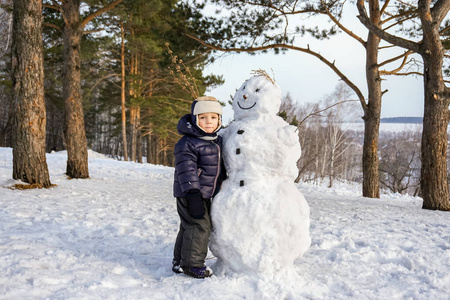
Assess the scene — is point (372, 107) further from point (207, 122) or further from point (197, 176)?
point (197, 176)

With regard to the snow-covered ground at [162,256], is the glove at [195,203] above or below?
above

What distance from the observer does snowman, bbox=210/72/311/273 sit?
2.59m

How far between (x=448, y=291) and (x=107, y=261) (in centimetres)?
291

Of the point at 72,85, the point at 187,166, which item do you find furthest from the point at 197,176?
the point at 72,85

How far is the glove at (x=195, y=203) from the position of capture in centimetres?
255

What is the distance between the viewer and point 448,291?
2631mm

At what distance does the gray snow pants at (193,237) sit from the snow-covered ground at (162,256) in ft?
0.51

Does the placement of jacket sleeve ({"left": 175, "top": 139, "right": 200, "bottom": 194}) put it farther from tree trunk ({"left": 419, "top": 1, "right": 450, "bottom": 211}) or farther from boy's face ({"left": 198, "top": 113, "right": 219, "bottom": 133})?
tree trunk ({"left": 419, "top": 1, "right": 450, "bottom": 211})

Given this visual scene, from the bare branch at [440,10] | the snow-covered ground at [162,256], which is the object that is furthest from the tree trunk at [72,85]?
the bare branch at [440,10]

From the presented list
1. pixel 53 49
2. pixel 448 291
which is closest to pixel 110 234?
pixel 448 291

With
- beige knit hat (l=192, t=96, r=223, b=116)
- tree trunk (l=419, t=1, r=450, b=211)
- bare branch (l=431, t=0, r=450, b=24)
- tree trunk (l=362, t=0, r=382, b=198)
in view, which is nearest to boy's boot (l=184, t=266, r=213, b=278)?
beige knit hat (l=192, t=96, r=223, b=116)

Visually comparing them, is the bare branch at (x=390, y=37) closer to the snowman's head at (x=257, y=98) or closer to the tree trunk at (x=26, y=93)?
the snowman's head at (x=257, y=98)

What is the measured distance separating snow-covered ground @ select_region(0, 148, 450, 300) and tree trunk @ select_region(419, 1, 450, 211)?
990 millimetres

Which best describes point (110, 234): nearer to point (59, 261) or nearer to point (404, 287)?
point (59, 261)
